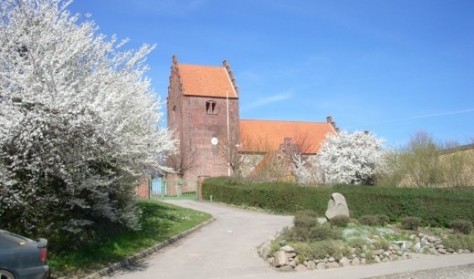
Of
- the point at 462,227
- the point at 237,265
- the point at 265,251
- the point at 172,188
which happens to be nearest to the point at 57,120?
the point at 237,265

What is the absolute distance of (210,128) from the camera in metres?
60.9

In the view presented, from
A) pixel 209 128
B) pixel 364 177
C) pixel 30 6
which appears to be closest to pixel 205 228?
pixel 30 6

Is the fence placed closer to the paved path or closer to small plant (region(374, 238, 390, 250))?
the paved path

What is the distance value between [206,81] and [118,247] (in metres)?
49.8

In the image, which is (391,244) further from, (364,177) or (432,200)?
(364,177)

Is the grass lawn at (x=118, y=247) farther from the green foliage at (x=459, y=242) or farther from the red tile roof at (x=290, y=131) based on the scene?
the red tile roof at (x=290, y=131)

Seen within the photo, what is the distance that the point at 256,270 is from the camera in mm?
13047

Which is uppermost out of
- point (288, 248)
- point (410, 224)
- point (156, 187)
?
point (156, 187)

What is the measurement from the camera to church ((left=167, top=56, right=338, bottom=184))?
5484cm

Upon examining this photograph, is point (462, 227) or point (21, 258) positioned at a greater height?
point (21, 258)

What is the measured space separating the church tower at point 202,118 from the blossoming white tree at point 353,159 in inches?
678

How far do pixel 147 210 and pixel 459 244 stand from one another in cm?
1383

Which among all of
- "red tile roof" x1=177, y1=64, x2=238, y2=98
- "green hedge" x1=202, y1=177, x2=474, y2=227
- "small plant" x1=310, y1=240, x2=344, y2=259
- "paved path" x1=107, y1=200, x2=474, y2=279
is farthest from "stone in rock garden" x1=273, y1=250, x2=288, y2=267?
"red tile roof" x1=177, y1=64, x2=238, y2=98

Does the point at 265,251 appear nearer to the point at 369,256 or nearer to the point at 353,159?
the point at 369,256
